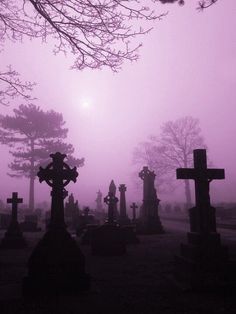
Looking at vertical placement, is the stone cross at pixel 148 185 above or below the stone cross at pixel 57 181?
above

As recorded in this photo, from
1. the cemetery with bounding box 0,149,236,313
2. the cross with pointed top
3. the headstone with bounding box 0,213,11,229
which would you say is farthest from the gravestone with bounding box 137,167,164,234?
the cross with pointed top

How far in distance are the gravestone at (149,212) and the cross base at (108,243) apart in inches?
274

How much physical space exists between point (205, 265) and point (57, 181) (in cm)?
306

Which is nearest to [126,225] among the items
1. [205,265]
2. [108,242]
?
[108,242]

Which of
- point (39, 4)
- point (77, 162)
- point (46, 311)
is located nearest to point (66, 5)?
point (39, 4)

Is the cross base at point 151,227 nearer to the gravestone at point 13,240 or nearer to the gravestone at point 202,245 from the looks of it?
the gravestone at point 13,240

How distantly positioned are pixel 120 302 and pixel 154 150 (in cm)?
3657

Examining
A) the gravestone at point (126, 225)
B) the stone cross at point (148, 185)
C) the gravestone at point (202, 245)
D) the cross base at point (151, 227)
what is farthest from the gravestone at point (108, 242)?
the stone cross at point (148, 185)

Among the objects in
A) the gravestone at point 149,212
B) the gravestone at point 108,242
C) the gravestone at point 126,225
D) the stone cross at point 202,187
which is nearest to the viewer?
the stone cross at point 202,187

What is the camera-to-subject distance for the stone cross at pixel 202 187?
5826 millimetres

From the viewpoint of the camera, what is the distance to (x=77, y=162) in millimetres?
39250

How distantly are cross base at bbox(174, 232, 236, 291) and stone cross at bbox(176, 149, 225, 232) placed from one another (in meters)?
0.23

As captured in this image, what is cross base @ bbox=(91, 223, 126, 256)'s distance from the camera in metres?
9.87

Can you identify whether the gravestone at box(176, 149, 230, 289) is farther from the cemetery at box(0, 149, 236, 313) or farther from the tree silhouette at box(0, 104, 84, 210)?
the tree silhouette at box(0, 104, 84, 210)
